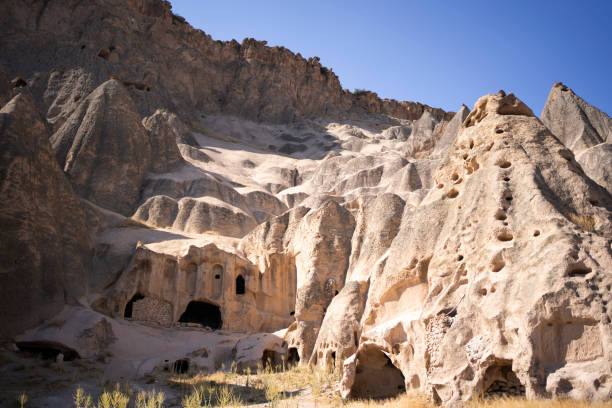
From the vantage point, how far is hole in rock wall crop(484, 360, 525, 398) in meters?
9.27

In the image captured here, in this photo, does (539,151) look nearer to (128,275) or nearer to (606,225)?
(606,225)

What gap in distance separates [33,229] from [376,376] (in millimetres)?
13881

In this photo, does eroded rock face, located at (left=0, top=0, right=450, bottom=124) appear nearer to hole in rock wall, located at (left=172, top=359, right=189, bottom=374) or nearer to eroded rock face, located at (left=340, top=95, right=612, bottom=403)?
hole in rock wall, located at (left=172, top=359, right=189, bottom=374)

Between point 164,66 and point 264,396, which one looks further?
point 164,66

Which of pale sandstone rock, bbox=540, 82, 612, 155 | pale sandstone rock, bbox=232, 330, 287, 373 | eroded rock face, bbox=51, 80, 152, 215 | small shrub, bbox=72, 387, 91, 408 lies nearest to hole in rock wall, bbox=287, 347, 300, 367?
pale sandstone rock, bbox=232, 330, 287, 373

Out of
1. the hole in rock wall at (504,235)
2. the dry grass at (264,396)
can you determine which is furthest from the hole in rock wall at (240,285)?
the hole in rock wall at (504,235)

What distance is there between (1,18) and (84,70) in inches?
473

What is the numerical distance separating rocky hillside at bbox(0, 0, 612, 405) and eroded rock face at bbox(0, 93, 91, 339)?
75mm

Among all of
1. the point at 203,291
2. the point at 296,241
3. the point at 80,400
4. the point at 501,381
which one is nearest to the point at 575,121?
the point at 296,241

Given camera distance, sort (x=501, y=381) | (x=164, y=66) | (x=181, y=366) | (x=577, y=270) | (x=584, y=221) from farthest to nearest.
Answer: (x=164, y=66) < (x=181, y=366) < (x=584, y=221) < (x=501, y=381) < (x=577, y=270)

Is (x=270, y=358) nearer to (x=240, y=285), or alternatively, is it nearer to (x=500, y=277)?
(x=240, y=285)

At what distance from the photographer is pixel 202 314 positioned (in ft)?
96.2

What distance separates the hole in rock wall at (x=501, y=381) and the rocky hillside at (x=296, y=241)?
1.3 inches

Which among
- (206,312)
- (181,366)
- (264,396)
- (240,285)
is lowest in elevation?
(264,396)
